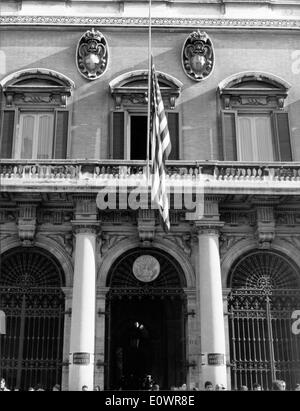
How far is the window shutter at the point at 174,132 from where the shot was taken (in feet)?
65.3

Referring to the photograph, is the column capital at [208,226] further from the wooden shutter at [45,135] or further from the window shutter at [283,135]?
the wooden shutter at [45,135]

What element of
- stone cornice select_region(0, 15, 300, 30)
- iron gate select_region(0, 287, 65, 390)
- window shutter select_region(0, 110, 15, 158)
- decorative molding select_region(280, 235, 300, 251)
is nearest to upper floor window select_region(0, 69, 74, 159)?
window shutter select_region(0, 110, 15, 158)

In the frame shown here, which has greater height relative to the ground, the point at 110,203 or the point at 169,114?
the point at 169,114

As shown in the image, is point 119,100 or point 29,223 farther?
point 119,100

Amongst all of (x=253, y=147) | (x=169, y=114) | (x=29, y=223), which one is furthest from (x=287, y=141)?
(x=29, y=223)

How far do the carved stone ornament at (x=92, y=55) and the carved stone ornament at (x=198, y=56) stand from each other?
2.99 meters

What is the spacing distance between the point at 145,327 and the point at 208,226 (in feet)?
18.9

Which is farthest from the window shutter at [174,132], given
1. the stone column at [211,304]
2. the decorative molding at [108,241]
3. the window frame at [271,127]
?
the decorative molding at [108,241]

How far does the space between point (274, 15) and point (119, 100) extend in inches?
283

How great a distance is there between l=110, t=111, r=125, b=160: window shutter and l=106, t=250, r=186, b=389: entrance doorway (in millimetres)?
3532

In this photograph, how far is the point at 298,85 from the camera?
68.0 ft

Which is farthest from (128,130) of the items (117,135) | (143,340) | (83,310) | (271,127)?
(143,340)

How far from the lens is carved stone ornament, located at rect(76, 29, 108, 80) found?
67.6 feet
